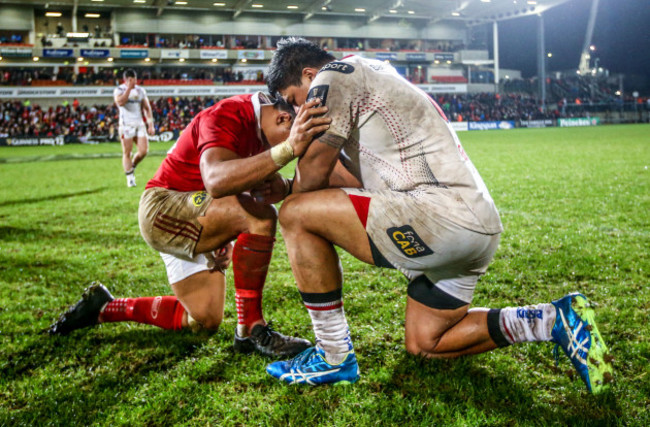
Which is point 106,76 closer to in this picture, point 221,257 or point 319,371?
point 221,257

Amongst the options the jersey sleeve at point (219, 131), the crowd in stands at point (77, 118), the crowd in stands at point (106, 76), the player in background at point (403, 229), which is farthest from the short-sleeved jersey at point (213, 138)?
the crowd in stands at point (106, 76)

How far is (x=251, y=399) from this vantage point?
2.32 metres

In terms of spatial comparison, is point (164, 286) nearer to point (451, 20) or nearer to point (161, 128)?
point (161, 128)

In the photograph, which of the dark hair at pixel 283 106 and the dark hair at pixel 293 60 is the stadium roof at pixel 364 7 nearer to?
the dark hair at pixel 283 106

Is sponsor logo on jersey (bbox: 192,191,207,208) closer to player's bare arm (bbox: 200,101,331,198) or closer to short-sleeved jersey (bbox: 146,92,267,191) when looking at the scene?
short-sleeved jersey (bbox: 146,92,267,191)

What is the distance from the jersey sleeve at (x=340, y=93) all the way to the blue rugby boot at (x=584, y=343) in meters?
1.27

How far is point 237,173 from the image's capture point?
2465 millimetres

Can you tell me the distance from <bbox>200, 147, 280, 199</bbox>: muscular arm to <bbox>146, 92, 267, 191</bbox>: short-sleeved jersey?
0.63ft

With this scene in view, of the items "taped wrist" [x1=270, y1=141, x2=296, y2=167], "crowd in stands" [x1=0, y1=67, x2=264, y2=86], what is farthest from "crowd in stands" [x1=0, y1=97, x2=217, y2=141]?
"taped wrist" [x1=270, y1=141, x2=296, y2=167]

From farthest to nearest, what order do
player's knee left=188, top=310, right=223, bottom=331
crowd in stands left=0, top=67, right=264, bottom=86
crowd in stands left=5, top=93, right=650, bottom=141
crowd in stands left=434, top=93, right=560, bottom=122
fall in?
crowd in stands left=434, top=93, right=560, bottom=122
crowd in stands left=0, top=67, right=264, bottom=86
crowd in stands left=5, top=93, right=650, bottom=141
player's knee left=188, top=310, right=223, bottom=331

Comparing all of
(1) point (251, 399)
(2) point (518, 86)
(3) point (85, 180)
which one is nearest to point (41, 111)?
(3) point (85, 180)

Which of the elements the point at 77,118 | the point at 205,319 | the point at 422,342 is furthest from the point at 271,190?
the point at 77,118

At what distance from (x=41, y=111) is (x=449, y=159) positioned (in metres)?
37.4

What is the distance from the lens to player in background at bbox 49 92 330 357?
2.65 meters
